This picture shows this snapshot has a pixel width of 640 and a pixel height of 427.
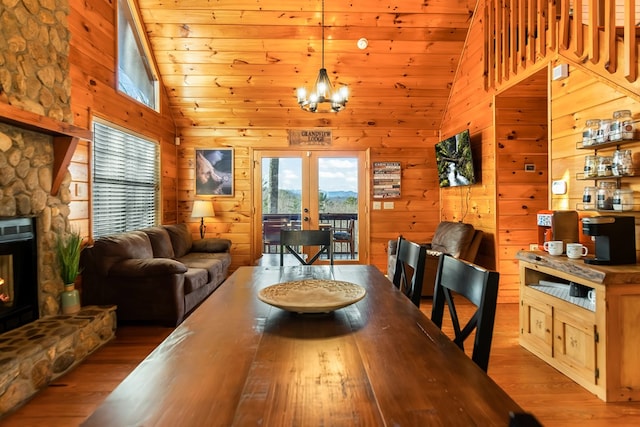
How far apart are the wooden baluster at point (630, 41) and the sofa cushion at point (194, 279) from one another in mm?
3962

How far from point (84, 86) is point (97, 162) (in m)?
0.75

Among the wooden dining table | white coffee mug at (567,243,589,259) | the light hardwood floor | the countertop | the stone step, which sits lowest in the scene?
the light hardwood floor

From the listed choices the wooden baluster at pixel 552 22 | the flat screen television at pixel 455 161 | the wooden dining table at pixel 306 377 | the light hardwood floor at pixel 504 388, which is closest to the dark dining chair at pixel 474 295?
the wooden dining table at pixel 306 377

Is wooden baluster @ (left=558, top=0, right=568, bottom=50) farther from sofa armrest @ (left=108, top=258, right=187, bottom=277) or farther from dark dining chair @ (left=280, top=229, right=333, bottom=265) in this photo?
sofa armrest @ (left=108, top=258, right=187, bottom=277)

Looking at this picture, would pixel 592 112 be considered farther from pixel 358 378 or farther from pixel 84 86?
pixel 84 86

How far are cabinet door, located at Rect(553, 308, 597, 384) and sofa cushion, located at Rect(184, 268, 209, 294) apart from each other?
128 inches

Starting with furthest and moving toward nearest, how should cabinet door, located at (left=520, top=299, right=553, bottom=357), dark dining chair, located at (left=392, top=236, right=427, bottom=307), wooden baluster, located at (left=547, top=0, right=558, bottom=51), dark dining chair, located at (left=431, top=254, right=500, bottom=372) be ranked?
wooden baluster, located at (left=547, top=0, right=558, bottom=51) < cabinet door, located at (left=520, top=299, right=553, bottom=357) < dark dining chair, located at (left=392, top=236, right=427, bottom=307) < dark dining chair, located at (left=431, top=254, right=500, bottom=372)

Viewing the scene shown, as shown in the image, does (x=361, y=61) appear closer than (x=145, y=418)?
No

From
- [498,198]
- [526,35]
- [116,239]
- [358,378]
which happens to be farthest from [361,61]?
[358,378]

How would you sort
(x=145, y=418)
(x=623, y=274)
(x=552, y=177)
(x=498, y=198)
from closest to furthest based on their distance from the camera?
(x=145, y=418)
(x=623, y=274)
(x=552, y=177)
(x=498, y=198)

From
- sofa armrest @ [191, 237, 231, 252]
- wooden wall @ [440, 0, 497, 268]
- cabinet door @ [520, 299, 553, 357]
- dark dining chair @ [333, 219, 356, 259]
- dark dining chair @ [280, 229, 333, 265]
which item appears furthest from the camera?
dark dining chair @ [333, 219, 356, 259]

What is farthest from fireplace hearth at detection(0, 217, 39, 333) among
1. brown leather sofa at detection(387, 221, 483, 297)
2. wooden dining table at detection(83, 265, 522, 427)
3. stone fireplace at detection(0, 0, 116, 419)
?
brown leather sofa at detection(387, 221, 483, 297)

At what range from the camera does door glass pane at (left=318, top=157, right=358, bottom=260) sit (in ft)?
19.1

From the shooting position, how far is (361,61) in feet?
15.7
